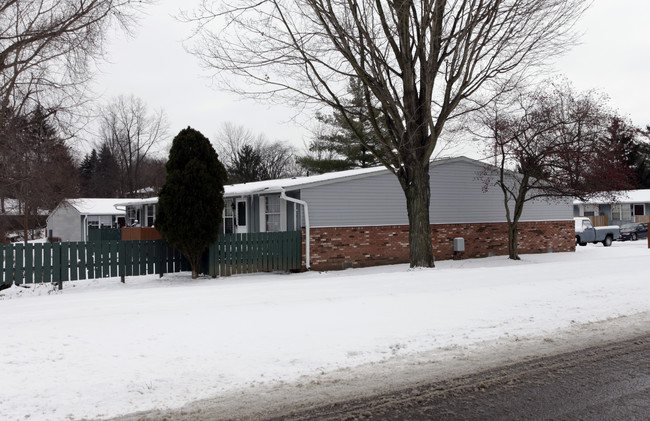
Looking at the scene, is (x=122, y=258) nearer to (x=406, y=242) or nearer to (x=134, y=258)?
(x=134, y=258)

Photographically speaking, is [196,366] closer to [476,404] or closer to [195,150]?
[476,404]

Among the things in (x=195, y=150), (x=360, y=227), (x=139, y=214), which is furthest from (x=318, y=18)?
(x=139, y=214)

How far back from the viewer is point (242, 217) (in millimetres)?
21719

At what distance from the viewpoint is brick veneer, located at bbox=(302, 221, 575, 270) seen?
60.5ft

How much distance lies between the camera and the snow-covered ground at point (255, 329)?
5312 millimetres

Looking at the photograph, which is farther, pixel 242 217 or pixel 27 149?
pixel 242 217

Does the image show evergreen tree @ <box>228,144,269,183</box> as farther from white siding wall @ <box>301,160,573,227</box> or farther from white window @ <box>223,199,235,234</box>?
white siding wall @ <box>301,160,573,227</box>

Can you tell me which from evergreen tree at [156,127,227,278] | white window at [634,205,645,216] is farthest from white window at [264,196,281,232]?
white window at [634,205,645,216]

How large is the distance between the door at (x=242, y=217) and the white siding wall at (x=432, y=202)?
4.30 m

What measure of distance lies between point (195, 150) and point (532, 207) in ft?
50.9

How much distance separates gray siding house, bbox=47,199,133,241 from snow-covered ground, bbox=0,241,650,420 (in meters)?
32.5

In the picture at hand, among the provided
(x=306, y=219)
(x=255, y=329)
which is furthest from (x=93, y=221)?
(x=255, y=329)

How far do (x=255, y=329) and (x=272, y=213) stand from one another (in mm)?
12750

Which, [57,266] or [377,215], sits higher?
[377,215]
